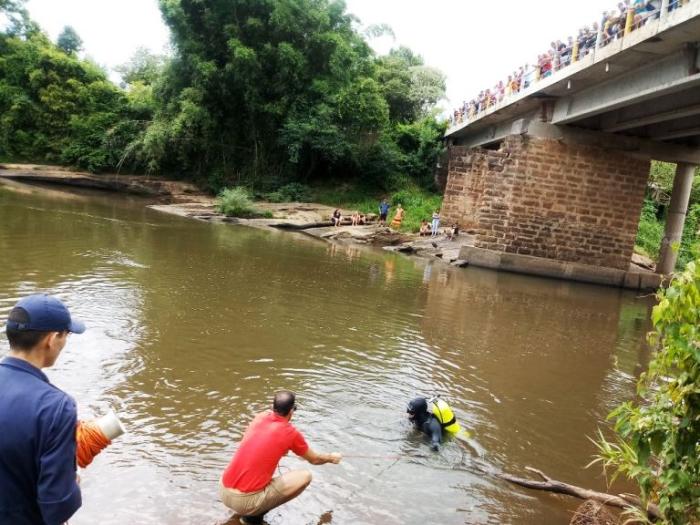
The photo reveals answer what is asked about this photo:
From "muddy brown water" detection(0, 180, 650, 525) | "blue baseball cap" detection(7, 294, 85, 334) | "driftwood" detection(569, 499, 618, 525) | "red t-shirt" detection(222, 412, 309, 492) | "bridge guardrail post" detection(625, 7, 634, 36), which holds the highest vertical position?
"bridge guardrail post" detection(625, 7, 634, 36)

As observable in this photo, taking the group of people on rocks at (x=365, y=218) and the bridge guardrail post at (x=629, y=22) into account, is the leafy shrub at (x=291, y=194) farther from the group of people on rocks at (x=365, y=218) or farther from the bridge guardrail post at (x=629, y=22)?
the bridge guardrail post at (x=629, y=22)

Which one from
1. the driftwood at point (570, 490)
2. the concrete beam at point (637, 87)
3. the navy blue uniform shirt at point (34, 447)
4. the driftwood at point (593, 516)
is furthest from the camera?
the concrete beam at point (637, 87)

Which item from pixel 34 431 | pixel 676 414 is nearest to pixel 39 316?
pixel 34 431

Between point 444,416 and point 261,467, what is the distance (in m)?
2.25

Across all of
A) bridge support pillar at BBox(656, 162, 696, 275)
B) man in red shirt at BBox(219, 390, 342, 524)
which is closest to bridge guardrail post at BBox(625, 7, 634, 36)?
bridge support pillar at BBox(656, 162, 696, 275)

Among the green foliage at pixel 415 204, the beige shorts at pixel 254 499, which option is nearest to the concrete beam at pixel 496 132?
the green foliage at pixel 415 204

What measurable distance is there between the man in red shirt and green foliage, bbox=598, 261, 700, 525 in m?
2.08

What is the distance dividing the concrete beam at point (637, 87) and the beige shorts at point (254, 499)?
1151 centimetres

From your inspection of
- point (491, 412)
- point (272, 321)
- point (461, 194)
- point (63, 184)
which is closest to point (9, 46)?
point (63, 184)

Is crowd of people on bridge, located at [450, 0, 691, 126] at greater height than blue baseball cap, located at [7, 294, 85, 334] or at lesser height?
greater

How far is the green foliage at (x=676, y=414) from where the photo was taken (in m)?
2.76

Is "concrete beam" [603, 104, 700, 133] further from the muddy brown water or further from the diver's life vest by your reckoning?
the diver's life vest

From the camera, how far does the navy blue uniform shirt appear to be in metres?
2.04

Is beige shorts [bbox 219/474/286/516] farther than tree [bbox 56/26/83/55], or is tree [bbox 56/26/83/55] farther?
tree [bbox 56/26/83/55]
